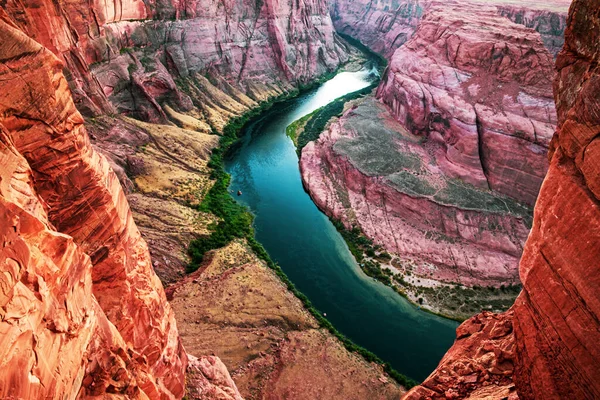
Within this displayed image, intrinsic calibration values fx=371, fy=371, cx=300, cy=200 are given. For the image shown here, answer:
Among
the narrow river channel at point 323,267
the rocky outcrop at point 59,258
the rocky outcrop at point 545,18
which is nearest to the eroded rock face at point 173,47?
the narrow river channel at point 323,267

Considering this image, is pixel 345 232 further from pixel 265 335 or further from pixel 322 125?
pixel 322 125

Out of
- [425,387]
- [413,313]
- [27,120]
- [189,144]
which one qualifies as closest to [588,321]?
[425,387]

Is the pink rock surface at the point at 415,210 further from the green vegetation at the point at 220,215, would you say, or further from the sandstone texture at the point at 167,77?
the sandstone texture at the point at 167,77

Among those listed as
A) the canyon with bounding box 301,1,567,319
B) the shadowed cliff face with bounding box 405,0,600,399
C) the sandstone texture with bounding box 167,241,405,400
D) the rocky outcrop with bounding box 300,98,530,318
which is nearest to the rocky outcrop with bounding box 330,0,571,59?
the canyon with bounding box 301,1,567,319

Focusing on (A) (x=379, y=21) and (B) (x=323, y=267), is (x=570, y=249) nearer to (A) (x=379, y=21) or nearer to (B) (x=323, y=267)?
(B) (x=323, y=267)

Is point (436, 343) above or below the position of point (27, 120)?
below

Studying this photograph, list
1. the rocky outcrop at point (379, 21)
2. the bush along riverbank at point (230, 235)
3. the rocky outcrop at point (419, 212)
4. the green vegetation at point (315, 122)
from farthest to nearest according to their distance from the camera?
the rocky outcrop at point (379, 21) → the green vegetation at point (315, 122) → the rocky outcrop at point (419, 212) → the bush along riverbank at point (230, 235)
